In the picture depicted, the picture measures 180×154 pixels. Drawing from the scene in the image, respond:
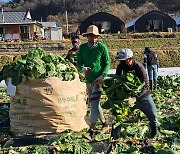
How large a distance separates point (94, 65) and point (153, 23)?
164 ft

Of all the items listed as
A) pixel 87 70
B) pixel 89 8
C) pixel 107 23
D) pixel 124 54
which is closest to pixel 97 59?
pixel 87 70

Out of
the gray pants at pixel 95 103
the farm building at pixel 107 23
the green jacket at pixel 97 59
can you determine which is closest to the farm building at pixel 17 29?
the farm building at pixel 107 23

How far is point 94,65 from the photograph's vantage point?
20.8ft

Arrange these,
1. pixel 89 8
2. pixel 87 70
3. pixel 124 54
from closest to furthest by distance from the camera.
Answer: pixel 124 54 → pixel 87 70 → pixel 89 8

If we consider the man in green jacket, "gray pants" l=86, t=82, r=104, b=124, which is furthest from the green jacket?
"gray pants" l=86, t=82, r=104, b=124

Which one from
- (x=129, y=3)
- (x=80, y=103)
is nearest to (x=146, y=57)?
(x=80, y=103)

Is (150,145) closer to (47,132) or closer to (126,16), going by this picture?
(47,132)

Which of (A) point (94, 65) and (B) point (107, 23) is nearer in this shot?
(A) point (94, 65)

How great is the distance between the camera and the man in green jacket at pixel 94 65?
622 cm

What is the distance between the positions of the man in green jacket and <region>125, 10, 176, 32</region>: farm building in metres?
48.7

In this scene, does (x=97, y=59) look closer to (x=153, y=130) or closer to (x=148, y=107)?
(x=148, y=107)

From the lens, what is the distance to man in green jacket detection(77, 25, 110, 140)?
6223 millimetres

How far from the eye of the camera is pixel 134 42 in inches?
1414

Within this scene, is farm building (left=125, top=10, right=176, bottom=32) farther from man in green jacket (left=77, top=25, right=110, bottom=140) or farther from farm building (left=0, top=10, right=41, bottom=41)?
man in green jacket (left=77, top=25, right=110, bottom=140)
